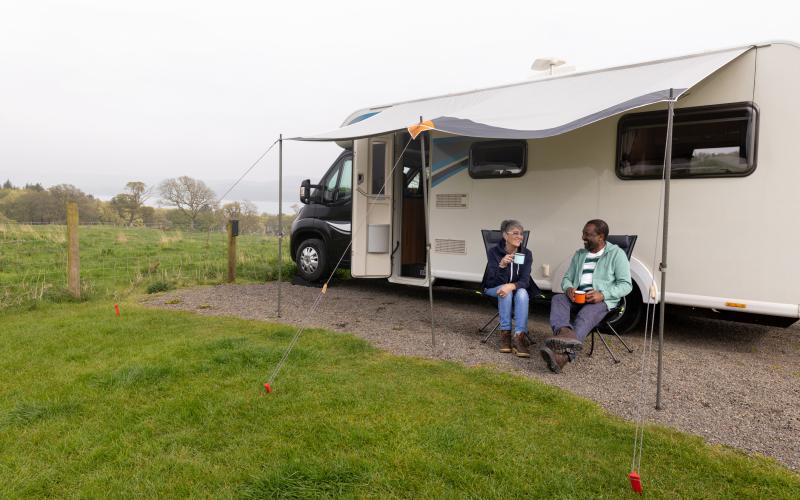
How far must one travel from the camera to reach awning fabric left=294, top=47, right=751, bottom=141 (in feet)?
12.8

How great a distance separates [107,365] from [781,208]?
17.1 ft

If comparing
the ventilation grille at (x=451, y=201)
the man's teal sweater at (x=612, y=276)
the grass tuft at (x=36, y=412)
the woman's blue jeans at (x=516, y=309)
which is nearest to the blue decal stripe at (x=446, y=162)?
the ventilation grille at (x=451, y=201)

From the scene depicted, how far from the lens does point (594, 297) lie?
4.05 metres

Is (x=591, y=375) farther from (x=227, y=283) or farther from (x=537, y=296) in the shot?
(x=227, y=283)

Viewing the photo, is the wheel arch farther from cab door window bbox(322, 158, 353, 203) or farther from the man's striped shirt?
the man's striped shirt

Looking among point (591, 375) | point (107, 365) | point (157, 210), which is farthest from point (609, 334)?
point (157, 210)

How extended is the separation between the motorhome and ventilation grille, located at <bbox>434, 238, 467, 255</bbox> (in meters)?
0.01

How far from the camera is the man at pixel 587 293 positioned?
12.5 feet

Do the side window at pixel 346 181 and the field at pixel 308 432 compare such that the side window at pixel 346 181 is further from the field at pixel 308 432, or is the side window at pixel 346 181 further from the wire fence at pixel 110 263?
the field at pixel 308 432

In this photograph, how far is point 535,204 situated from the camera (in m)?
5.35

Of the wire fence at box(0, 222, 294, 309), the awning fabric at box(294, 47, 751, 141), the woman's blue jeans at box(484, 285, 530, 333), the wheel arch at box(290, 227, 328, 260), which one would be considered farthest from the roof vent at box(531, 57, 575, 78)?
the wire fence at box(0, 222, 294, 309)

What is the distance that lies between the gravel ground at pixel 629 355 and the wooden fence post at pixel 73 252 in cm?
84

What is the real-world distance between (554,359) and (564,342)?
0.48 feet

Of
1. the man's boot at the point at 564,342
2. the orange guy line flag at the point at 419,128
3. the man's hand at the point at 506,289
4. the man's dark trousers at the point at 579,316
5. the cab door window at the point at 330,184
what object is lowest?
the man's boot at the point at 564,342
